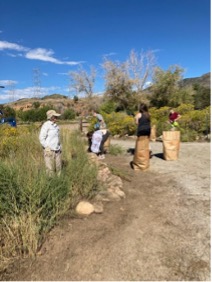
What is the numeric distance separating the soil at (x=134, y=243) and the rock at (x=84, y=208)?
126 mm

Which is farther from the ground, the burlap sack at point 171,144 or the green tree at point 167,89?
the green tree at point 167,89

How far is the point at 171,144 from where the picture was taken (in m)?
8.63

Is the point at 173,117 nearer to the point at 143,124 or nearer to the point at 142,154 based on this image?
the point at 143,124

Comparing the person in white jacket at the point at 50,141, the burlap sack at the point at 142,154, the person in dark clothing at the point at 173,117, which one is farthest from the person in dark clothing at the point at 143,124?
the person in dark clothing at the point at 173,117

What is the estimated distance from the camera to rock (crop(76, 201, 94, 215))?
4.55 meters

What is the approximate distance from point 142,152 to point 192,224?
3.42 m

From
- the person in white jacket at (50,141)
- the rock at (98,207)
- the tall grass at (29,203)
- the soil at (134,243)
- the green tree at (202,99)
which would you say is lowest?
the soil at (134,243)

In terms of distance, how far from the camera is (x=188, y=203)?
5.18 metres

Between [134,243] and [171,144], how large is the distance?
5.25 metres

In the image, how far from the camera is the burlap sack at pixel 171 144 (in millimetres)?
8633

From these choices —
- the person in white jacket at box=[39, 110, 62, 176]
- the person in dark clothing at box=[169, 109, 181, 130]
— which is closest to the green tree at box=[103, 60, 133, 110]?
the person in dark clothing at box=[169, 109, 181, 130]

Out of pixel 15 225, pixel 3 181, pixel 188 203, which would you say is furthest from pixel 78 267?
pixel 188 203

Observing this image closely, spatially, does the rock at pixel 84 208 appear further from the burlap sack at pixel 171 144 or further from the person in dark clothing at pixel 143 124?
the burlap sack at pixel 171 144

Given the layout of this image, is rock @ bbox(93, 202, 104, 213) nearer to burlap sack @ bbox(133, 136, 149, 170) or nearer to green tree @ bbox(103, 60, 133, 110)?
burlap sack @ bbox(133, 136, 149, 170)
